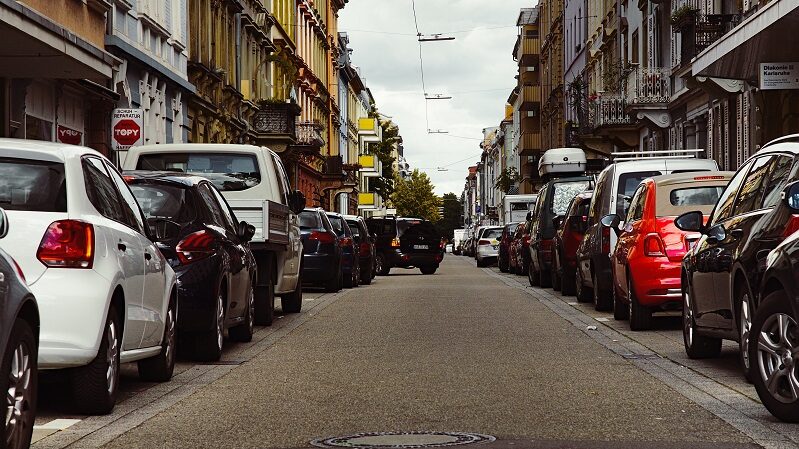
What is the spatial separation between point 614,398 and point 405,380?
172 centimetres

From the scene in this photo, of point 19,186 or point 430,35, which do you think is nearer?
point 19,186

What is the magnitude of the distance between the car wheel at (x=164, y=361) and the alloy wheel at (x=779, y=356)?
4.05 metres

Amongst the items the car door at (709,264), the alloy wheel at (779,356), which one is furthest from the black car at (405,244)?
the alloy wheel at (779,356)

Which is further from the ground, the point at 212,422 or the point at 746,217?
the point at 746,217

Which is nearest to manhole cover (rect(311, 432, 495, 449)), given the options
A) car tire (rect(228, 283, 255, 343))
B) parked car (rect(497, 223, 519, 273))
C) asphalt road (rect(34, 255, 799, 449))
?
asphalt road (rect(34, 255, 799, 449))

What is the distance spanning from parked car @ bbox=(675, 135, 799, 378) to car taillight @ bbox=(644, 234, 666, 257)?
2.77 meters

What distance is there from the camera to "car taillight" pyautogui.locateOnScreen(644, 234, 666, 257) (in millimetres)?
14930

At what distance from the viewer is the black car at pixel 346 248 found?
29219 mm

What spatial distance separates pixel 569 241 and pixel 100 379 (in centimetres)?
1533

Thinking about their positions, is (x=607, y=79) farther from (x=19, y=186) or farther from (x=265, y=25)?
(x=19, y=186)

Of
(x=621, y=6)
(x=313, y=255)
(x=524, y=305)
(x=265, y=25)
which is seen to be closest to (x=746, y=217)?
(x=524, y=305)

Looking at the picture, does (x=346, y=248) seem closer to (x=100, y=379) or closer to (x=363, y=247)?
(x=363, y=247)

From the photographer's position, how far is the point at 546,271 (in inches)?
1098

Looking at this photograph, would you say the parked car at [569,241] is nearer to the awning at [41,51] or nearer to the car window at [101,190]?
the awning at [41,51]
